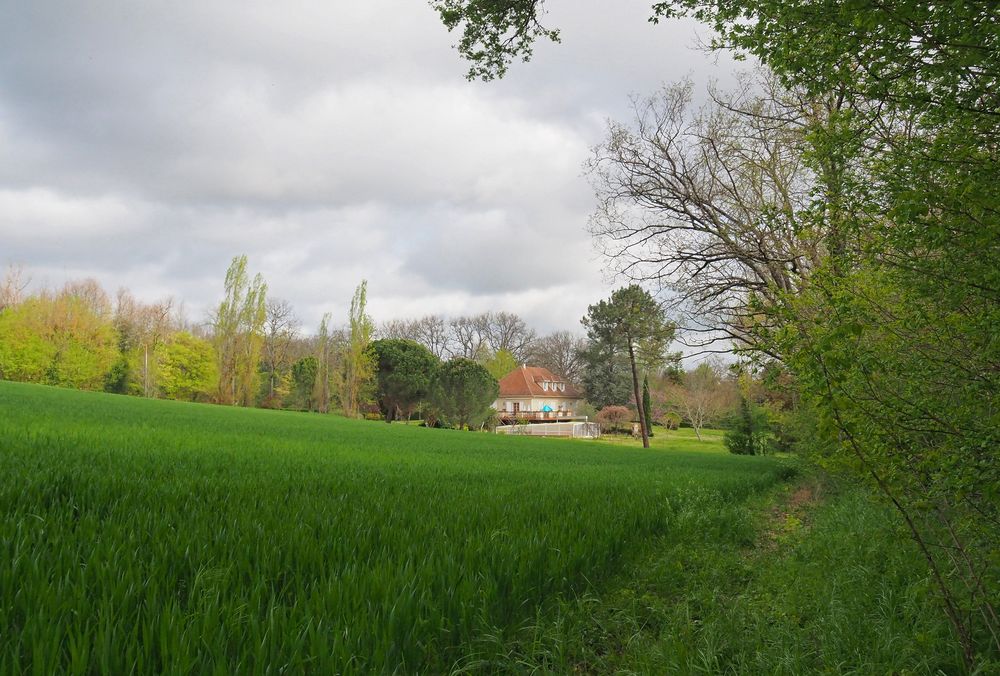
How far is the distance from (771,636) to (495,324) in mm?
Result: 65087

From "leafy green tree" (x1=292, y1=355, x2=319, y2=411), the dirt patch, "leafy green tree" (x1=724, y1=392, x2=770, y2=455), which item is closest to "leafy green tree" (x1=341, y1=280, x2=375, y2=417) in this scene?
"leafy green tree" (x1=292, y1=355, x2=319, y2=411)

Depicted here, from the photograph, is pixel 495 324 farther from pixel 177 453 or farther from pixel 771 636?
pixel 771 636

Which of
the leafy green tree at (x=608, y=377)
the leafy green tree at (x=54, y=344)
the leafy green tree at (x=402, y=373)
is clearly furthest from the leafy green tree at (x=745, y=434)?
the leafy green tree at (x=54, y=344)

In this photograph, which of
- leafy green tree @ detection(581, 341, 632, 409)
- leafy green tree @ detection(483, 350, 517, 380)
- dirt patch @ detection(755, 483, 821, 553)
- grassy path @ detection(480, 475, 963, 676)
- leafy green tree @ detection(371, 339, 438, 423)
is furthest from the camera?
leafy green tree @ detection(483, 350, 517, 380)

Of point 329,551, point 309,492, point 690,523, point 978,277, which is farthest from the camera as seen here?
point 690,523

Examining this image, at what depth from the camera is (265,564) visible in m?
2.90

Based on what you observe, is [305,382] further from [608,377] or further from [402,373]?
[608,377]

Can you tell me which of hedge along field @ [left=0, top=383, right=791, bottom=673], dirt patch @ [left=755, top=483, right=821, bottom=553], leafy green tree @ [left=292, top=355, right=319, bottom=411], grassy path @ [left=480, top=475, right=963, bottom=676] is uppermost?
leafy green tree @ [left=292, top=355, right=319, bottom=411]

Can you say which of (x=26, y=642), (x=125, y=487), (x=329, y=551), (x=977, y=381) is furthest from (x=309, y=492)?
(x=977, y=381)

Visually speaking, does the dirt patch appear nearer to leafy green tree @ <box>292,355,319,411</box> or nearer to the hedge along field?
the hedge along field

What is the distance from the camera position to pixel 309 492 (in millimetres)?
5586

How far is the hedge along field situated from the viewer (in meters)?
2.03

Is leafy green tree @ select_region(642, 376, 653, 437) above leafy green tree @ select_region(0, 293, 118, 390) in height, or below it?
below

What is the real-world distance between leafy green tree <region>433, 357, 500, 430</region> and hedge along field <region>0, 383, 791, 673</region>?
121 feet
